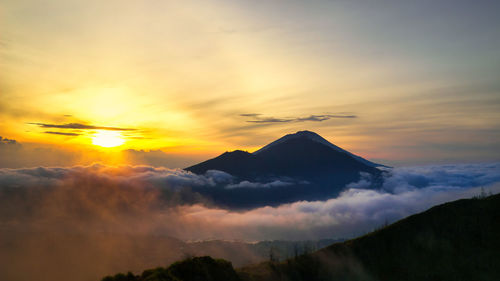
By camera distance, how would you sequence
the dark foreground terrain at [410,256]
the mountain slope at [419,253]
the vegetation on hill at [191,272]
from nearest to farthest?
the vegetation on hill at [191,272]
the dark foreground terrain at [410,256]
the mountain slope at [419,253]

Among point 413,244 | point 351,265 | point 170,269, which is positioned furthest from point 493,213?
point 170,269

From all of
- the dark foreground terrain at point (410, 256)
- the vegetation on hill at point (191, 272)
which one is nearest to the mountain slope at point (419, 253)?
Result: the dark foreground terrain at point (410, 256)

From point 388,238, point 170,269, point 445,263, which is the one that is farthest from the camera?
point 388,238

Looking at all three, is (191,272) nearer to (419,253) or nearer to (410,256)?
(410,256)

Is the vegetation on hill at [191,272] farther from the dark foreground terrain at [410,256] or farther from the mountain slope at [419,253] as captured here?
the mountain slope at [419,253]

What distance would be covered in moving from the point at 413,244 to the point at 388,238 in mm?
5225

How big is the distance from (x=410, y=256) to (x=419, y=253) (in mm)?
2154

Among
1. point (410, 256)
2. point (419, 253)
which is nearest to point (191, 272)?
point (410, 256)

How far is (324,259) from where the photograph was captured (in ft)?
239

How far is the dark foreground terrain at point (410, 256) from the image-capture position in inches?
2446

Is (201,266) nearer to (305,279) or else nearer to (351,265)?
(305,279)

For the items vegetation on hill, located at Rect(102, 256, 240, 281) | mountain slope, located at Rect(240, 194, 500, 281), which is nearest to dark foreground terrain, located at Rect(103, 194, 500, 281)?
mountain slope, located at Rect(240, 194, 500, 281)

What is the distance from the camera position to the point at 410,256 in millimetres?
70750

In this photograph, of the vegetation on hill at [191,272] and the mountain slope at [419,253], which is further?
the mountain slope at [419,253]
